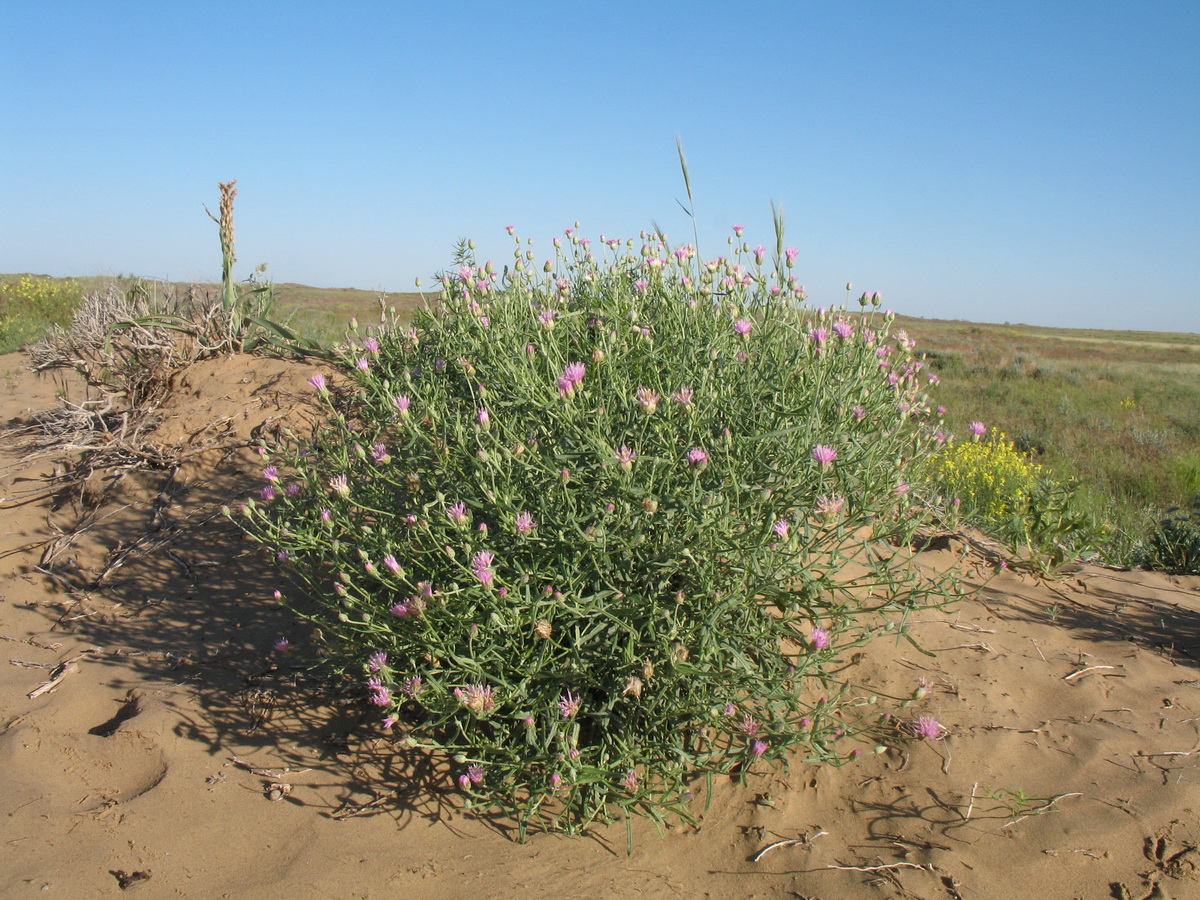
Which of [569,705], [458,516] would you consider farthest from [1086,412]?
[458,516]

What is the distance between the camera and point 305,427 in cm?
483

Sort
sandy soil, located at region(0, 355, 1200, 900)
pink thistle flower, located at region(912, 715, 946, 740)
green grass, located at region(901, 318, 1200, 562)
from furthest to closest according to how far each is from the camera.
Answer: green grass, located at region(901, 318, 1200, 562), pink thistle flower, located at region(912, 715, 946, 740), sandy soil, located at region(0, 355, 1200, 900)

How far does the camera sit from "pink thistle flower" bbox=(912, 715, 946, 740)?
2.55 metres

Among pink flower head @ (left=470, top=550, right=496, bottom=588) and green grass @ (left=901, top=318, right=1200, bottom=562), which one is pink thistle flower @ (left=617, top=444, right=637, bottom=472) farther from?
green grass @ (left=901, top=318, right=1200, bottom=562)

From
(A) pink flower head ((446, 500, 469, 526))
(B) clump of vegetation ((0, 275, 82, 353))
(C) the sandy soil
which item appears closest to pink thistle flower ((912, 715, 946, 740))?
(C) the sandy soil

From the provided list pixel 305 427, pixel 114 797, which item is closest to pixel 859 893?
pixel 114 797

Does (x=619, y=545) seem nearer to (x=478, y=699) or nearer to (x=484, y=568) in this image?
(x=484, y=568)

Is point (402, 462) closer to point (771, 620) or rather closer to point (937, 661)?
point (771, 620)

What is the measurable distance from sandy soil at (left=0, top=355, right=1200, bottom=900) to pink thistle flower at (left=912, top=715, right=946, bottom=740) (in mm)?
34

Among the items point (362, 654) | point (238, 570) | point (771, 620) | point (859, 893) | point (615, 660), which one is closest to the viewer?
point (859, 893)

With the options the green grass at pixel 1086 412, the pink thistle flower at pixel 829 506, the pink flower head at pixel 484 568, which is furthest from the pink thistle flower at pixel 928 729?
the green grass at pixel 1086 412

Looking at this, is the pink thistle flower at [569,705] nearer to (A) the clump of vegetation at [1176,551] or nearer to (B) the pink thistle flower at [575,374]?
(B) the pink thistle flower at [575,374]

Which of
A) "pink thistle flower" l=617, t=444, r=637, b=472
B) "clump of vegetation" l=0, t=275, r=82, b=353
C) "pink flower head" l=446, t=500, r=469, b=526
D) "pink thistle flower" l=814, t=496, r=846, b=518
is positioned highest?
"clump of vegetation" l=0, t=275, r=82, b=353

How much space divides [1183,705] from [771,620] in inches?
67.7
